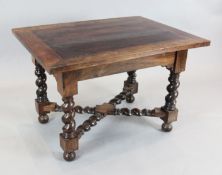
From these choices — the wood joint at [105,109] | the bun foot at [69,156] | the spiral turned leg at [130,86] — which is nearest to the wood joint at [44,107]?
the wood joint at [105,109]

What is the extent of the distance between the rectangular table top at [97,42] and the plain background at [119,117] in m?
0.51

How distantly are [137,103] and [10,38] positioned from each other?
0.94 metres

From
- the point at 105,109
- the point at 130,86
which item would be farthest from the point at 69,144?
the point at 130,86

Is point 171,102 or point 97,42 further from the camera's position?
point 171,102

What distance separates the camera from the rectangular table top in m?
1.33

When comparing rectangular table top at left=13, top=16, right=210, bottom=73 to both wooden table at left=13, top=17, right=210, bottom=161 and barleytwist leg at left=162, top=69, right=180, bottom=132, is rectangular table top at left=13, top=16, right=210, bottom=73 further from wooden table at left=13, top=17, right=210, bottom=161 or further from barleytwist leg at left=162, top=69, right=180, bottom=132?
barleytwist leg at left=162, top=69, right=180, bottom=132

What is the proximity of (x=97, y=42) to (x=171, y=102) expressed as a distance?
539 millimetres

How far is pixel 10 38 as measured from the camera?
2.29 metres

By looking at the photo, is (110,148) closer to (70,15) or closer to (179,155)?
(179,155)

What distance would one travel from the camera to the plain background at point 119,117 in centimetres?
160

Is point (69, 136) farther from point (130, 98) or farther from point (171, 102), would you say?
point (130, 98)

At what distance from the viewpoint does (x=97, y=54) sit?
4.46ft

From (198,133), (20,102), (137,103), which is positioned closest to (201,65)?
(137,103)

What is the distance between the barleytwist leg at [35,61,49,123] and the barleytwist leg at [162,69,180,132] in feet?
2.05
